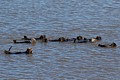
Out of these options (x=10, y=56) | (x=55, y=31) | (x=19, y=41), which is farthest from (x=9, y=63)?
(x=55, y=31)

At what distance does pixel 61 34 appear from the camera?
1184 inches

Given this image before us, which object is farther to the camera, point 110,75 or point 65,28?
point 65,28

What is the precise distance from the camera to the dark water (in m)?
24.7

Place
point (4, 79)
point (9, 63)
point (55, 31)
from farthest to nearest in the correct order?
point (55, 31) < point (9, 63) < point (4, 79)

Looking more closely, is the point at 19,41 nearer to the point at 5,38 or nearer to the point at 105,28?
the point at 5,38

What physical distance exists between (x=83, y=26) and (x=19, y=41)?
395cm

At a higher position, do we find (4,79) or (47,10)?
(47,10)

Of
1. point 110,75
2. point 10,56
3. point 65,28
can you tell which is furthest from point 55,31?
point 110,75

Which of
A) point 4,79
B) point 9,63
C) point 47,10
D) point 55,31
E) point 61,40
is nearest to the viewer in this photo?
point 4,79

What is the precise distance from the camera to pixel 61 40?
2855 cm

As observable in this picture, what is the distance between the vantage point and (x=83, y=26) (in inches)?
1242

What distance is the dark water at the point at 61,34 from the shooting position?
2467 centimetres

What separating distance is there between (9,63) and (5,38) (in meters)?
3.53

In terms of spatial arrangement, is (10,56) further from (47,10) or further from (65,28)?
(47,10)
